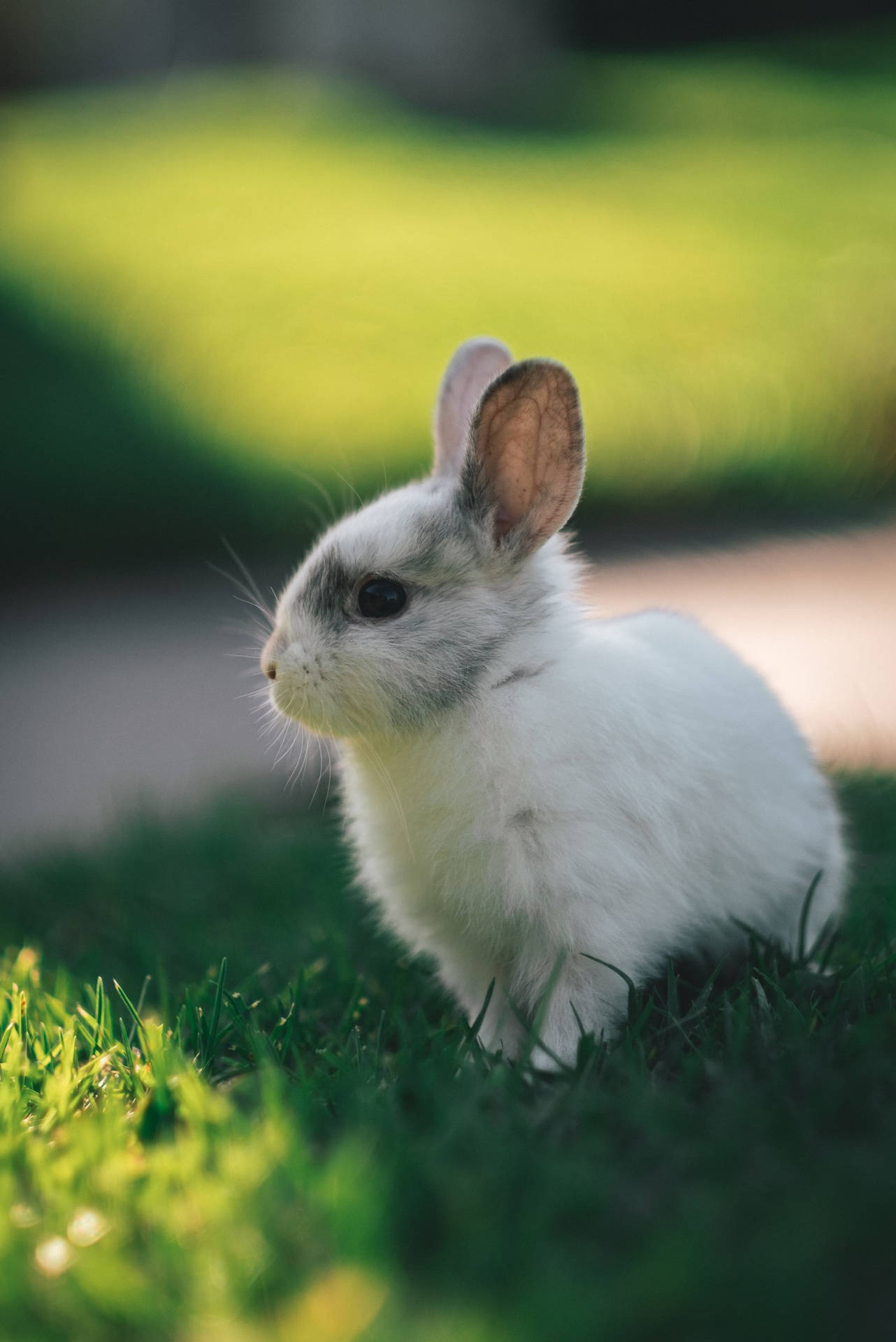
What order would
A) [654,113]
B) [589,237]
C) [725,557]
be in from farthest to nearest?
[654,113]
[589,237]
[725,557]

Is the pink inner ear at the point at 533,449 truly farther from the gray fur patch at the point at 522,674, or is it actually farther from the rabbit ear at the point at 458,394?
the rabbit ear at the point at 458,394

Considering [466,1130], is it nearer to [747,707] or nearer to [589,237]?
[747,707]

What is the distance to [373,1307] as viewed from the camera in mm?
1158

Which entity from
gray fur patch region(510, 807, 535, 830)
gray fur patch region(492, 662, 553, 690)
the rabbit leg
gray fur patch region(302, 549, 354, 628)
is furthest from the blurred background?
the rabbit leg

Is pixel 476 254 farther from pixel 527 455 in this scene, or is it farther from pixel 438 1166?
pixel 438 1166

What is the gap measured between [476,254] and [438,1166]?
9.60m

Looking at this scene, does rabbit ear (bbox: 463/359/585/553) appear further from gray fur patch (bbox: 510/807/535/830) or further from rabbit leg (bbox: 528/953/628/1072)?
rabbit leg (bbox: 528/953/628/1072)

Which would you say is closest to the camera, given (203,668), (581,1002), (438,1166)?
(438,1166)

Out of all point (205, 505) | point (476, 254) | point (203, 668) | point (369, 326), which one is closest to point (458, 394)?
point (203, 668)

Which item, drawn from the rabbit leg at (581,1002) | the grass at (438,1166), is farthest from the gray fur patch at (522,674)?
the grass at (438,1166)

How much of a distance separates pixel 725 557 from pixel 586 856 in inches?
179

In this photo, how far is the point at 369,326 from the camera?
877 centimetres

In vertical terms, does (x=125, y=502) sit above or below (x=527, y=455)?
below

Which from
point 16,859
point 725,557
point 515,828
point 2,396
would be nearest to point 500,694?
point 515,828
